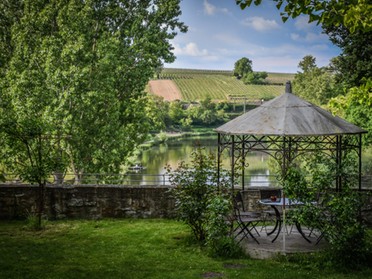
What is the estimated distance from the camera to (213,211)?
939 centimetres

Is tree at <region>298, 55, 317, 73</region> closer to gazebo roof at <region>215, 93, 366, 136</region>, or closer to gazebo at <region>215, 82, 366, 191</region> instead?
gazebo at <region>215, 82, 366, 191</region>

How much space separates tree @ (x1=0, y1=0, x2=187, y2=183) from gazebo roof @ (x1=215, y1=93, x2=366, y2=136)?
32.3 feet

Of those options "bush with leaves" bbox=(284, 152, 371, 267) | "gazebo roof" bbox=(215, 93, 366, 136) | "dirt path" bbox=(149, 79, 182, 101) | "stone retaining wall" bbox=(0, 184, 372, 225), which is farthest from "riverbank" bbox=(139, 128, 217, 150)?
"bush with leaves" bbox=(284, 152, 371, 267)

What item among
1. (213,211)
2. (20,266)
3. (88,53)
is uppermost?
(88,53)

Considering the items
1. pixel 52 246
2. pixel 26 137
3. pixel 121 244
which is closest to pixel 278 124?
pixel 121 244

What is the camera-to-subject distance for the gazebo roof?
360 inches

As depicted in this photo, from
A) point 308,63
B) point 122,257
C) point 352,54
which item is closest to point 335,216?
point 122,257

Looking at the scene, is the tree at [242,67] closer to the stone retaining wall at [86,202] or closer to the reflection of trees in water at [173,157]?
the reflection of trees in water at [173,157]

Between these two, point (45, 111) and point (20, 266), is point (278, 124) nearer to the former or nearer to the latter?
point (20, 266)

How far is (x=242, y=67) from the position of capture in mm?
167625

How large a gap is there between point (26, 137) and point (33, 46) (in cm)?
945

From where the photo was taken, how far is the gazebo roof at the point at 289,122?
30.0ft

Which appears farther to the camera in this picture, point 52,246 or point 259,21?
point 259,21

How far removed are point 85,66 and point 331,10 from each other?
14218mm
